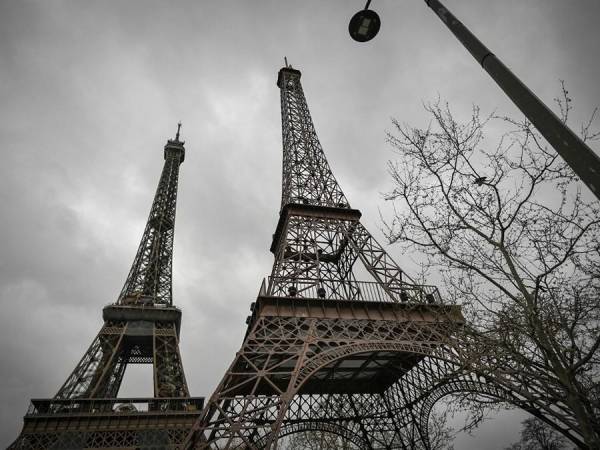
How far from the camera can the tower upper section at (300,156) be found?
24391 millimetres

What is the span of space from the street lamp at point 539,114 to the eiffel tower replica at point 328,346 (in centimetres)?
624

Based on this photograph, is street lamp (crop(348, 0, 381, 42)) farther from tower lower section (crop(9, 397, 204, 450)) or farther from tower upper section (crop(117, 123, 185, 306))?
tower upper section (crop(117, 123, 185, 306))

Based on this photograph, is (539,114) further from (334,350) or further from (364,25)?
(334,350)

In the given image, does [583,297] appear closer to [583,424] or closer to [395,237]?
[583,424]

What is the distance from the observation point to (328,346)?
1356 cm

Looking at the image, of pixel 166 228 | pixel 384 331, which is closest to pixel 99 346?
pixel 166 228

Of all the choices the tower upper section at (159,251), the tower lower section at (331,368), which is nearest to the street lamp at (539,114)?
the tower lower section at (331,368)

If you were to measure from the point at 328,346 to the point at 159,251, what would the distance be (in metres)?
32.2

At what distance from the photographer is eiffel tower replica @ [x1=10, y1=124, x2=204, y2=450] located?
19562 millimetres

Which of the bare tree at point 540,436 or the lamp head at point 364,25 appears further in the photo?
the bare tree at point 540,436

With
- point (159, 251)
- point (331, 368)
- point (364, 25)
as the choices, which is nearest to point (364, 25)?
point (364, 25)

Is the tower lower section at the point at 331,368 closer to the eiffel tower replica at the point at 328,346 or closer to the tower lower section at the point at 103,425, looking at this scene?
the eiffel tower replica at the point at 328,346

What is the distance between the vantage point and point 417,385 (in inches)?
710

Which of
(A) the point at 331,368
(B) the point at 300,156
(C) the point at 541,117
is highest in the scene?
(B) the point at 300,156
